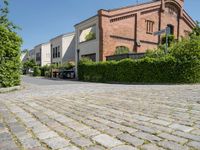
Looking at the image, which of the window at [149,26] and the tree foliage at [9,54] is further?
the window at [149,26]

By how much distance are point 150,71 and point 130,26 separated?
455 inches

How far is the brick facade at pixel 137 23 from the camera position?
2239 centimetres

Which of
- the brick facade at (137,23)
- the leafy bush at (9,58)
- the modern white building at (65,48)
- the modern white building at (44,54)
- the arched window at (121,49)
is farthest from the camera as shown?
the modern white building at (44,54)

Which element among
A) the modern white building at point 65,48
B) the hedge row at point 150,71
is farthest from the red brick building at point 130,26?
the modern white building at point 65,48

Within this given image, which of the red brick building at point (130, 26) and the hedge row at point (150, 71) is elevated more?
the red brick building at point (130, 26)

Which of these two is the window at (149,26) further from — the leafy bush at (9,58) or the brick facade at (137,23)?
the leafy bush at (9,58)

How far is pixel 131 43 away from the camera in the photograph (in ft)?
81.9

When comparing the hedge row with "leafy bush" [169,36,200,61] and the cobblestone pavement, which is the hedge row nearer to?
"leafy bush" [169,36,200,61]

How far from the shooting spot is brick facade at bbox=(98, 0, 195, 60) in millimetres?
22391

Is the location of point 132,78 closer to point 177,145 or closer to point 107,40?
point 107,40

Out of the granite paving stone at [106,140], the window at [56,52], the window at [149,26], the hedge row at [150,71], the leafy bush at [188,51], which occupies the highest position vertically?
the window at [149,26]

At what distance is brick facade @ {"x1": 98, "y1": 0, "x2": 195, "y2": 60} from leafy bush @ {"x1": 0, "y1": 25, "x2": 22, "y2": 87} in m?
12.0

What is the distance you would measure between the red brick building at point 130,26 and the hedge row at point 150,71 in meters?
4.42

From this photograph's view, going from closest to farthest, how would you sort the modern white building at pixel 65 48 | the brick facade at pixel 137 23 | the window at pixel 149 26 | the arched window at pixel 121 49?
the brick facade at pixel 137 23, the arched window at pixel 121 49, the window at pixel 149 26, the modern white building at pixel 65 48
